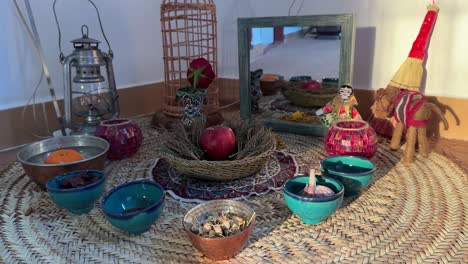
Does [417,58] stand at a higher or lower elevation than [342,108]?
higher

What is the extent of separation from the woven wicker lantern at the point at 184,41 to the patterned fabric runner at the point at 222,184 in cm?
39

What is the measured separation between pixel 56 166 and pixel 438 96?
93cm

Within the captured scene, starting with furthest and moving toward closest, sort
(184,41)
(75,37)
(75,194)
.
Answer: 1. (184,41)
2. (75,37)
3. (75,194)

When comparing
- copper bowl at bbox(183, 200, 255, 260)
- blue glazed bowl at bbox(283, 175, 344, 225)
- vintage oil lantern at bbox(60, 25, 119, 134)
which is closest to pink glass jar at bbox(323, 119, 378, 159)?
blue glazed bowl at bbox(283, 175, 344, 225)

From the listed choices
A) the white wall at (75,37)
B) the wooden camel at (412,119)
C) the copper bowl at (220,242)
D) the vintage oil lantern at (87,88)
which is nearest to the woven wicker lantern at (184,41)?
the white wall at (75,37)

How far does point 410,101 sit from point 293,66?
0.31 m

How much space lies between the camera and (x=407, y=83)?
0.97 meters

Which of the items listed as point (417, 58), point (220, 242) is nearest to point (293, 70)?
point (417, 58)

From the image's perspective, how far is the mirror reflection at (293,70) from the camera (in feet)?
3.19

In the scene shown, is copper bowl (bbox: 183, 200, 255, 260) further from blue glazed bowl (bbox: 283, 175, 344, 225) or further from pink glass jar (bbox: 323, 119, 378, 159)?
pink glass jar (bbox: 323, 119, 378, 159)

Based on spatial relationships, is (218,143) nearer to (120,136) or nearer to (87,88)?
(120,136)

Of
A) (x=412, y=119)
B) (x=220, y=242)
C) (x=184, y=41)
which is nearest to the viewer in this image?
(x=220, y=242)

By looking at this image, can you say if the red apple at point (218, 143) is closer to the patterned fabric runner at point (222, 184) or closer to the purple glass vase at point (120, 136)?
the patterned fabric runner at point (222, 184)

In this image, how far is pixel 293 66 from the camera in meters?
1.04
